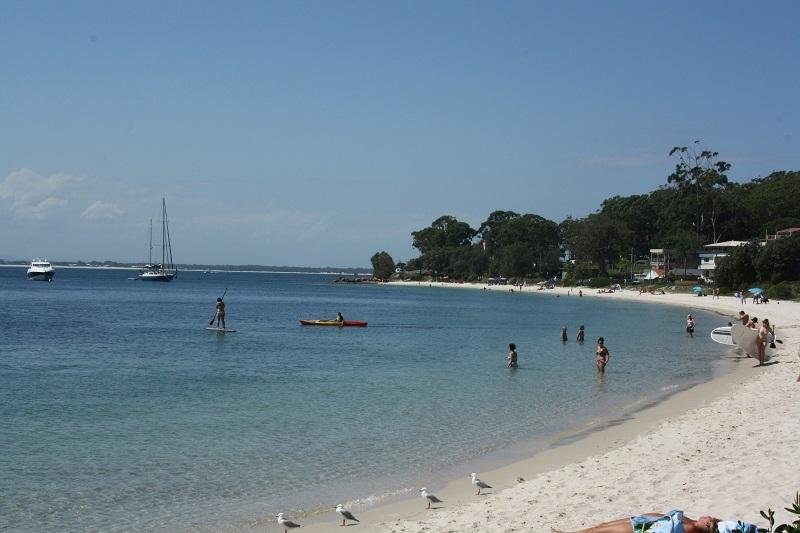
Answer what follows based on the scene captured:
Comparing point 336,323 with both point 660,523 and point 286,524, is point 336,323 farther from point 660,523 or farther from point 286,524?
point 660,523

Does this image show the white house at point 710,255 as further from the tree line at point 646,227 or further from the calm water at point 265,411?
the calm water at point 265,411

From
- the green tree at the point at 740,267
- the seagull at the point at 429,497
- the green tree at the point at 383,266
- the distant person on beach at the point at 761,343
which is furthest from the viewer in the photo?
the green tree at the point at 383,266

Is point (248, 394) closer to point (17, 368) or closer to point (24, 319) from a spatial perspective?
point (17, 368)

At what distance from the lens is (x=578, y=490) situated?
11.1 meters

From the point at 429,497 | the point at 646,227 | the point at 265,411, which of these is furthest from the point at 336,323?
the point at 646,227

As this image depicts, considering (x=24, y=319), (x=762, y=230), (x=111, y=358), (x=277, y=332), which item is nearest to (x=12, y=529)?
(x=111, y=358)

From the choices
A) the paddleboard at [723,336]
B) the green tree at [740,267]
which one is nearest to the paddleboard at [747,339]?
the paddleboard at [723,336]

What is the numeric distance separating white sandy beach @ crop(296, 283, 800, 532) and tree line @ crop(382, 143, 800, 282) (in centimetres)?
7414

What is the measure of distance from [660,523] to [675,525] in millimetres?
150

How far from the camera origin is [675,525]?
7.28m

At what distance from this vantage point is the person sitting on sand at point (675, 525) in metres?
7.04

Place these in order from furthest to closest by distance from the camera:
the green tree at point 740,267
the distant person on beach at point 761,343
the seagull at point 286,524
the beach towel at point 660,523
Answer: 1. the green tree at point 740,267
2. the distant person on beach at point 761,343
3. the seagull at point 286,524
4. the beach towel at point 660,523

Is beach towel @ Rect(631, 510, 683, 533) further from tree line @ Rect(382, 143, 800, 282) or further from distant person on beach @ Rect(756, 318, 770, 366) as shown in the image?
tree line @ Rect(382, 143, 800, 282)

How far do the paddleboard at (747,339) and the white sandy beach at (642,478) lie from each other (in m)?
10.3
